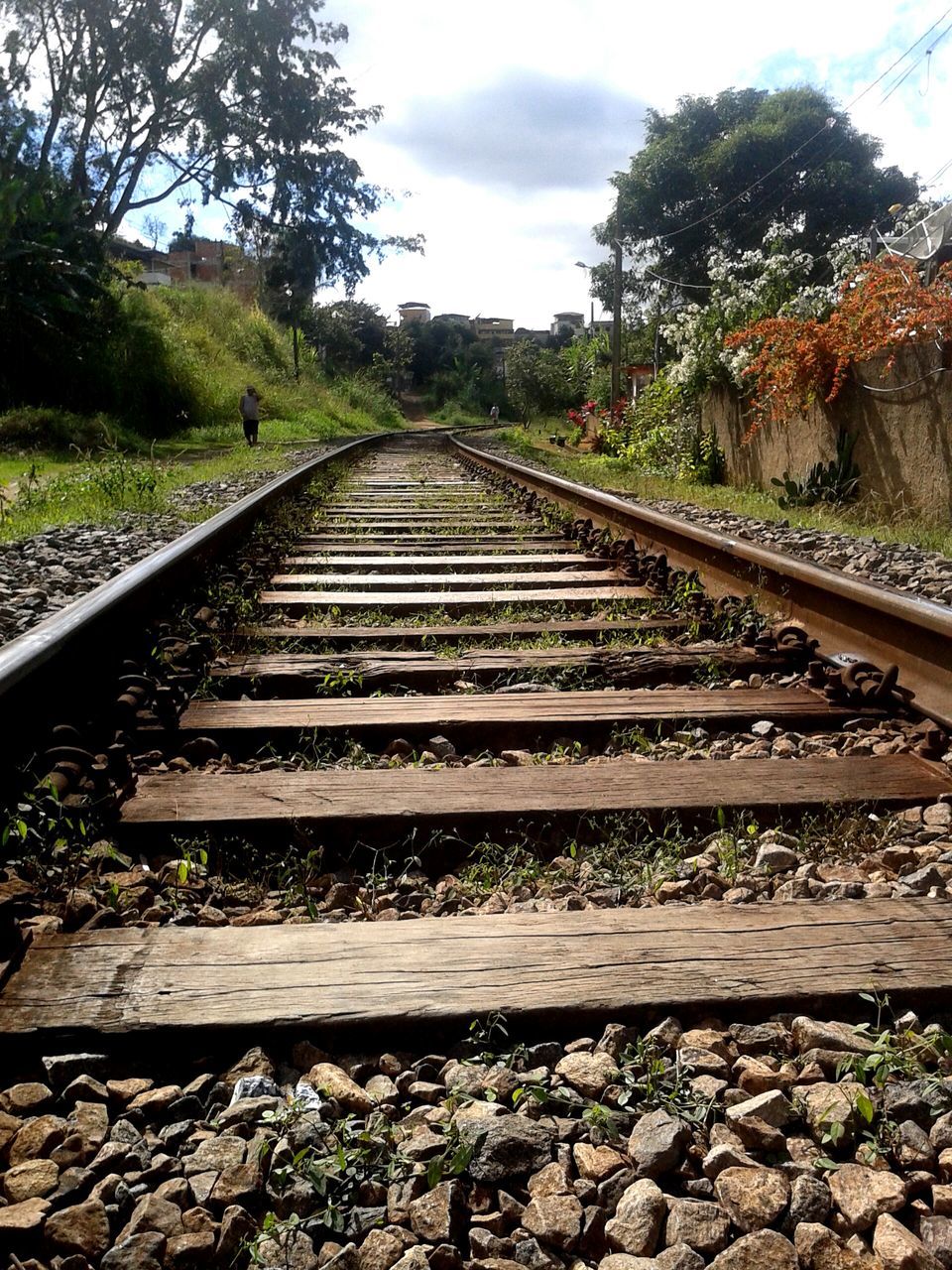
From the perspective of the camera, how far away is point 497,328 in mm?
117812

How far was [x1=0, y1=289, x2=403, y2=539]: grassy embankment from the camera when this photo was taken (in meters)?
7.64

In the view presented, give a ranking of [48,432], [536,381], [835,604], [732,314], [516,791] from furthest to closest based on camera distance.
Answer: [536,381]
[48,432]
[732,314]
[835,604]
[516,791]

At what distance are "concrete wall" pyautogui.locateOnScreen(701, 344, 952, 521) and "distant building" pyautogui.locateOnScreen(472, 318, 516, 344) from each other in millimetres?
101207

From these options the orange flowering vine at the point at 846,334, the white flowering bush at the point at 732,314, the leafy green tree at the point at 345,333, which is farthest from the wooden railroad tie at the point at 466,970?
the leafy green tree at the point at 345,333

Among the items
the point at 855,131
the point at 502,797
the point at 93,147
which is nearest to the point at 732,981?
the point at 502,797

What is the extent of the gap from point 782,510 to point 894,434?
99 cm

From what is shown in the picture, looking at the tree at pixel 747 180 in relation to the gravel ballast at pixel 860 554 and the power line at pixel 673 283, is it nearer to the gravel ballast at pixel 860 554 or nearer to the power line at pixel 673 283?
the power line at pixel 673 283

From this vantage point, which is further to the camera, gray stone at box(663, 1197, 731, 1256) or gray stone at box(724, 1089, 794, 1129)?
gray stone at box(724, 1089, 794, 1129)

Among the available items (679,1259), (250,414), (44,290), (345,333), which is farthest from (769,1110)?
(345,333)

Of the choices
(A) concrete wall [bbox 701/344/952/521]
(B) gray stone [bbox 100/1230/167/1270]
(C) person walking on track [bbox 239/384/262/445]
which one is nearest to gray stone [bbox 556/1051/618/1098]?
(B) gray stone [bbox 100/1230/167/1270]

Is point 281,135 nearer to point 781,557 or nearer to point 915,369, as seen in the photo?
point 915,369

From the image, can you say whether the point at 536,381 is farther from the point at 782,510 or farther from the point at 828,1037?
the point at 828,1037

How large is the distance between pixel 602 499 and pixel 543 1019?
456 centimetres

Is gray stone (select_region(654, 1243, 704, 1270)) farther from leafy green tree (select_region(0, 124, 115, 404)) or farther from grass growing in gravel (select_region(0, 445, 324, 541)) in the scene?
leafy green tree (select_region(0, 124, 115, 404))
